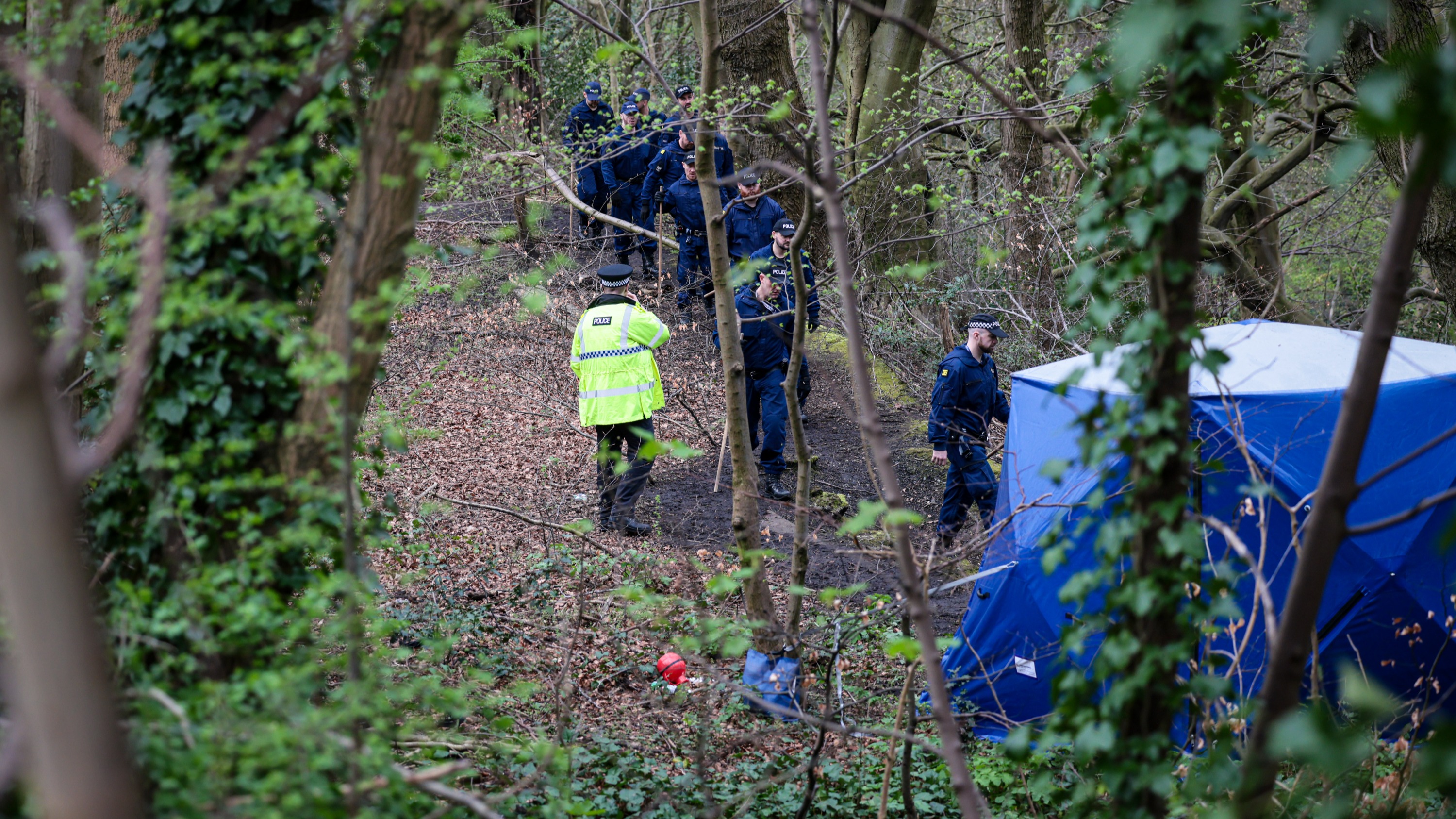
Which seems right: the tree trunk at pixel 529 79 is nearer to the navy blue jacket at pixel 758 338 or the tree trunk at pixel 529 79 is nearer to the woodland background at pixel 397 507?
the navy blue jacket at pixel 758 338

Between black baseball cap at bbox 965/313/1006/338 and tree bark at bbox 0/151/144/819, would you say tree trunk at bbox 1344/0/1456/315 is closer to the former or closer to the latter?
black baseball cap at bbox 965/313/1006/338

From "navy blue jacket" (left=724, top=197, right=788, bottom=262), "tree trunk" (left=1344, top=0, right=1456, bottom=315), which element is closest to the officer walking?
"navy blue jacket" (left=724, top=197, right=788, bottom=262)

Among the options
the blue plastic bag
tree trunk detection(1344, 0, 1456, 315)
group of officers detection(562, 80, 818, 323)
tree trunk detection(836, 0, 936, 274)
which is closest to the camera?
the blue plastic bag

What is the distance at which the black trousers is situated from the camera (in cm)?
736

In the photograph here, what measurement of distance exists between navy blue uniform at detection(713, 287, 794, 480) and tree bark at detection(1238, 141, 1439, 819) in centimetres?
617

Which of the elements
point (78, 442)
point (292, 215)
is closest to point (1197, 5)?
point (292, 215)

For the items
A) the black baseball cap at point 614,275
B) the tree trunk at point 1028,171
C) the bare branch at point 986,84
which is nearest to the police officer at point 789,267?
the black baseball cap at point 614,275

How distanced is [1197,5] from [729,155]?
356 inches

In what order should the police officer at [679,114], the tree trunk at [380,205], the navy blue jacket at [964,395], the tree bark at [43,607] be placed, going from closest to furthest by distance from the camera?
the tree bark at [43,607]
the tree trunk at [380,205]
the police officer at [679,114]
the navy blue jacket at [964,395]

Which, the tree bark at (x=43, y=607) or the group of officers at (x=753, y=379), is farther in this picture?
the group of officers at (x=753, y=379)

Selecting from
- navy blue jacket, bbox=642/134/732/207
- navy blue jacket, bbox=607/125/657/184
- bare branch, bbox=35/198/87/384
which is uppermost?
navy blue jacket, bbox=607/125/657/184

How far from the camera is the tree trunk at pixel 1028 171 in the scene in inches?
386

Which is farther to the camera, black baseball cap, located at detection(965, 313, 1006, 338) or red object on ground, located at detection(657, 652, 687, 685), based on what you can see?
black baseball cap, located at detection(965, 313, 1006, 338)

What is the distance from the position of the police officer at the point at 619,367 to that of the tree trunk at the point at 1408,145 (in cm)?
500
